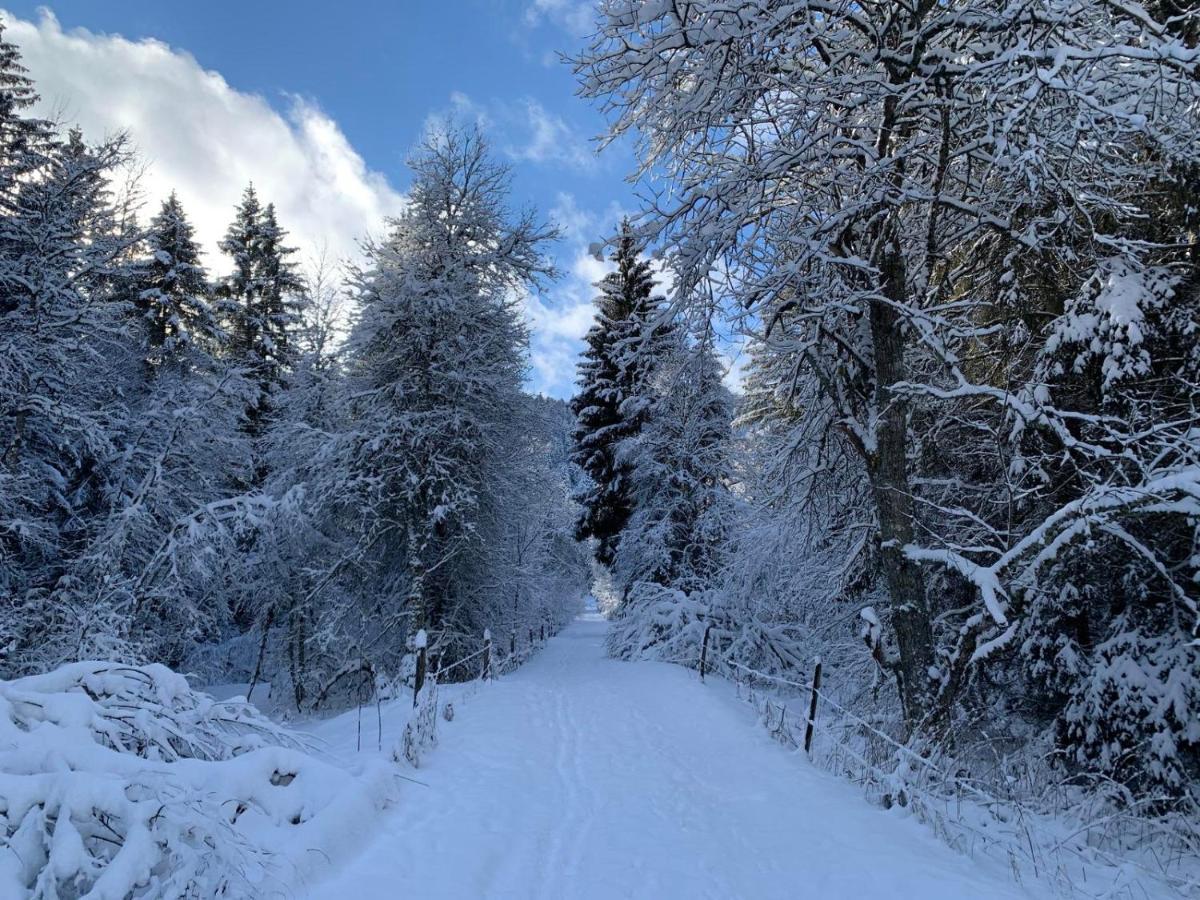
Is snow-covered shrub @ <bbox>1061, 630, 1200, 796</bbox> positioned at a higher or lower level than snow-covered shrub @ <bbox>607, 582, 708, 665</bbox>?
higher

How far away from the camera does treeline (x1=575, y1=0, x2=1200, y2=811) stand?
5.62 meters

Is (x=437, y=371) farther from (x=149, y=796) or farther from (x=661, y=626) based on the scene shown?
(x=149, y=796)

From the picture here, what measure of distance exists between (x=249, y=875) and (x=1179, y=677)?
7.93 metres

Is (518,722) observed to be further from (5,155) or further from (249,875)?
(5,155)

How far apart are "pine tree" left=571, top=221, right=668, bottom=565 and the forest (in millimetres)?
3119

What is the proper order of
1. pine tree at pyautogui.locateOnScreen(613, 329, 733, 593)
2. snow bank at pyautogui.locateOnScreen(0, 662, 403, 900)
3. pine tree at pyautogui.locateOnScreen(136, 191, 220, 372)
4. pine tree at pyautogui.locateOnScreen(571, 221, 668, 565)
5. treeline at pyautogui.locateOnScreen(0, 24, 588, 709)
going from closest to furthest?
1. snow bank at pyautogui.locateOnScreen(0, 662, 403, 900)
2. treeline at pyautogui.locateOnScreen(0, 24, 588, 709)
3. pine tree at pyautogui.locateOnScreen(136, 191, 220, 372)
4. pine tree at pyautogui.locateOnScreen(613, 329, 733, 593)
5. pine tree at pyautogui.locateOnScreen(571, 221, 668, 565)

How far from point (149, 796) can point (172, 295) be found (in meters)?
20.5

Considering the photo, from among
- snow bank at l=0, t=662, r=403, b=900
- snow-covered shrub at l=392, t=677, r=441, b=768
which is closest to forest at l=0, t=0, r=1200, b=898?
snow bank at l=0, t=662, r=403, b=900

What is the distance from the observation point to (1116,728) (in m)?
6.14

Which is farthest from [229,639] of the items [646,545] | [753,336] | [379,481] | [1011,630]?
[1011,630]

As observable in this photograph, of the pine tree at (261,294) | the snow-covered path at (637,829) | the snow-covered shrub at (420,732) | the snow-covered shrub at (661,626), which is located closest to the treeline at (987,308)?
the snow-covered path at (637,829)

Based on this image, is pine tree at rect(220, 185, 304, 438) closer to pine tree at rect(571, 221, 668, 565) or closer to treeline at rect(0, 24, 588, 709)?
treeline at rect(0, 24, 588, 709)

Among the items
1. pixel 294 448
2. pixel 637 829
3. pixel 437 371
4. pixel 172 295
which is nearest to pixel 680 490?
pixel 437 371

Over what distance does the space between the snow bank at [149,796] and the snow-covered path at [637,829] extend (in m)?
0.45
